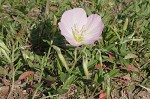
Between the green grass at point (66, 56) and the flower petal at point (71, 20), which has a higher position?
the flower petal at point (71, 20)

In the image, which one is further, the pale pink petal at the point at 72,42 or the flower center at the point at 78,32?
the flower center at the point at 78,32

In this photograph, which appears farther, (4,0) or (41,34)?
(4,0)

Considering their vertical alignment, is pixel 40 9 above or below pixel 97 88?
above

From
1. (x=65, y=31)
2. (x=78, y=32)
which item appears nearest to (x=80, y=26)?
(x=78, y=32)

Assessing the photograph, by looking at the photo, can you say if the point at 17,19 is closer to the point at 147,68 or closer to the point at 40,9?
the point at 40,9

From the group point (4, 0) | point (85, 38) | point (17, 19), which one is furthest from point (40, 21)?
point (85, 38)

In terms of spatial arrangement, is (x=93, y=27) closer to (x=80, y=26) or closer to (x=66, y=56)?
(x=80, y=26)

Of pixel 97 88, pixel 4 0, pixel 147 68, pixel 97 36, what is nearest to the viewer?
pixel 97 36
